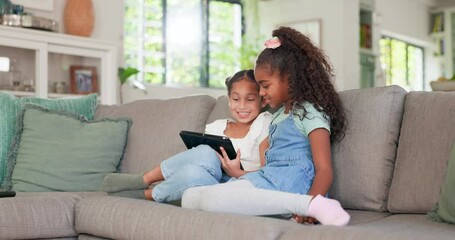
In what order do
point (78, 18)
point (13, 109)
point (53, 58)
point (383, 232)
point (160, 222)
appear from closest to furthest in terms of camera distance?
1. point (383, 232)
2. point (160, 222)
3. point (13, 109)
4. point (53, 58)
5. point (78, 18)

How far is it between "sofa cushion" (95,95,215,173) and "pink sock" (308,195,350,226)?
104 centimetres

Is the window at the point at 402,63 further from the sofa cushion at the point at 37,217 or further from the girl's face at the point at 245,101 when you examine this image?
the sofa cushion at the point at 37,217

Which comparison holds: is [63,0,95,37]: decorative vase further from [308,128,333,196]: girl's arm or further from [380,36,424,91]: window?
[380,36,424,91]: window

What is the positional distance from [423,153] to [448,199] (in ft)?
0.92

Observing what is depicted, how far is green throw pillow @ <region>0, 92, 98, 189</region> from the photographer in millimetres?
2625

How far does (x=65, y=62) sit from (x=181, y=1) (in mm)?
2387

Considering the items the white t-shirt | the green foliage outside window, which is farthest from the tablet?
the green foliage outside window

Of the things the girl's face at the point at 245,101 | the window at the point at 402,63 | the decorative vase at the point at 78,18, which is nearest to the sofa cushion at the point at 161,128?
the girl's face at the point at 245,101

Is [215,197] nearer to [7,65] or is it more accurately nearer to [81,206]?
[81,206]

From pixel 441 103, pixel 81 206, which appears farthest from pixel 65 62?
pixel 441 103

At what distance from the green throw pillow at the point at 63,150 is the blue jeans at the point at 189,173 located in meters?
0.54

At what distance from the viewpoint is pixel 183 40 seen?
6.71 m

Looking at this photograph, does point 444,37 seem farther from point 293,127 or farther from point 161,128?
point 293,127

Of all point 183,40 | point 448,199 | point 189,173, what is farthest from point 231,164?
point 183,40
